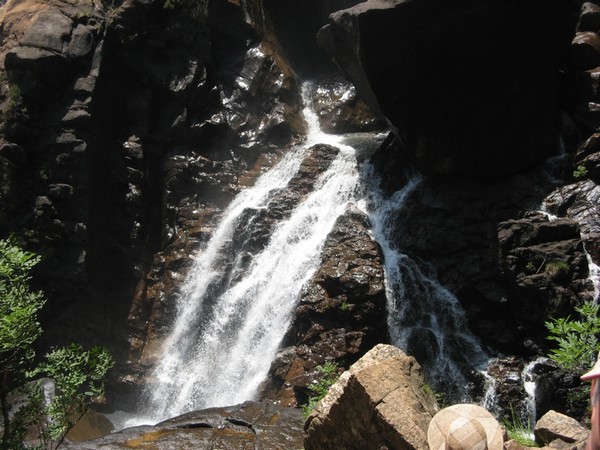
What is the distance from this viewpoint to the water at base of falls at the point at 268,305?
38.4 feet

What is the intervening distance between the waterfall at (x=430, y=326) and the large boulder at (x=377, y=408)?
19.9 ft

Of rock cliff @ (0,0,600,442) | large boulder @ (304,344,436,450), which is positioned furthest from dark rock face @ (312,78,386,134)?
large boulder @ (304,344,436,450)

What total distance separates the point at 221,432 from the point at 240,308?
17.4 ft

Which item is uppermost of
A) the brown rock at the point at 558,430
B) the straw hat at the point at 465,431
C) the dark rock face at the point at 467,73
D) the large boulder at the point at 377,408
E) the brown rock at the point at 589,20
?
the brown rock at the point at 589,20

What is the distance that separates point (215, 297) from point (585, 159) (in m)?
10.5

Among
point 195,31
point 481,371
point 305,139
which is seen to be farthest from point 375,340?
point 195,31

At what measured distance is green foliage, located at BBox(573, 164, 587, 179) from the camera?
11859 mm

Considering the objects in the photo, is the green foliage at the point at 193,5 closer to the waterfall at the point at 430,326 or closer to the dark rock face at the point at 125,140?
the dark rock face at the point at 125,140

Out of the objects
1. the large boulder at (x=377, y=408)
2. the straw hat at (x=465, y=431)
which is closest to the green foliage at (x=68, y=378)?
the large boulder at (x=377, y=408)

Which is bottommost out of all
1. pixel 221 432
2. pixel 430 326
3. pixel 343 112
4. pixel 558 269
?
pixel 221 432

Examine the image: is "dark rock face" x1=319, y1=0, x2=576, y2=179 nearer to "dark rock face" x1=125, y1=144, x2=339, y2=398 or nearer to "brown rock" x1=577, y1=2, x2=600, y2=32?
"brown rock" x1=577, y1=2, x2=600, y2=32

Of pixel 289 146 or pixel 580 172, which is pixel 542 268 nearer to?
pixel 580 172

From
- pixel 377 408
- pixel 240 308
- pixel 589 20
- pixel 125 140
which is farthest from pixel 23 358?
pixel 589 20

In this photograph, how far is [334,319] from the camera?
1183 cm
